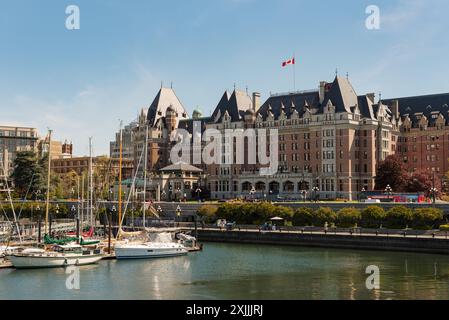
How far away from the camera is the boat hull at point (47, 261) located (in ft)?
213

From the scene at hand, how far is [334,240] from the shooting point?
279 feet

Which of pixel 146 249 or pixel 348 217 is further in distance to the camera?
pixel 348 217

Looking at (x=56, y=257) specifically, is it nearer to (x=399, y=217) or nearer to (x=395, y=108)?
(x=399, y=217)

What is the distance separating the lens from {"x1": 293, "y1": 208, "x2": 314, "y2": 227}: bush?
316 feet

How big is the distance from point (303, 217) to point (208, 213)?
61.4 ft

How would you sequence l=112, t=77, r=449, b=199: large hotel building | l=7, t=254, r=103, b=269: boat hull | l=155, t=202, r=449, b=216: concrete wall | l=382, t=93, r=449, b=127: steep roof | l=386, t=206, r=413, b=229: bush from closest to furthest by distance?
l=7, t=254, r=103, b=269: boat hull → l=386, t=206, r=413, b=229: bush → l=155, t=202, r=449, b=216: concrete wall → l=112, t=77, r=449, b=199: large hotel building → l=382, t=93, r=449, b=127: steep roof

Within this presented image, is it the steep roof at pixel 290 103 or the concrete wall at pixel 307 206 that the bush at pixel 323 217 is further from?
the steep roof at pixel 290 103

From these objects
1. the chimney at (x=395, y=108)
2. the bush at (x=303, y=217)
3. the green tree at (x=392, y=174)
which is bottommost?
the bush at (x=303, y=217)

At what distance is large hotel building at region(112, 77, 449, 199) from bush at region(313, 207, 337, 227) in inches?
1261

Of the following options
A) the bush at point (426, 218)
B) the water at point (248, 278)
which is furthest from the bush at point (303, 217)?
Result: the water at point (248, 278)

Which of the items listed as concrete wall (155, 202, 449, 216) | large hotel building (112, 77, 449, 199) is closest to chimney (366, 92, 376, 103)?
large hotel building (112, 77, 449, 199)

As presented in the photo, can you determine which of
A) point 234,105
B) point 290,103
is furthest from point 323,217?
point 234,105

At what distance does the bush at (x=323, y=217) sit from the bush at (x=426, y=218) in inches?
468

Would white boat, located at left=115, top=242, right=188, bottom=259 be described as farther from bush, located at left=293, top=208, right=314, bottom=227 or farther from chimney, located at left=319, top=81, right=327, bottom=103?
chimney, located at left=319, top=81, right=327, bottom=103
